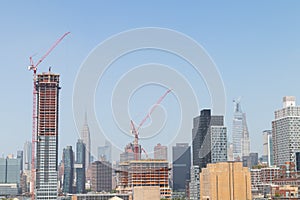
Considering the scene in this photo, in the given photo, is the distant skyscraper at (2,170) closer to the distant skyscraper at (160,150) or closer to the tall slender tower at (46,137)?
the tall slender tower at (46,137)

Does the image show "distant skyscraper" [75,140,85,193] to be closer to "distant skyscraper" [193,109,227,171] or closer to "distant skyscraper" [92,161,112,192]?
"distant skyscraper" [92,161,112,192]

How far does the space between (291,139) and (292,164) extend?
793 cm

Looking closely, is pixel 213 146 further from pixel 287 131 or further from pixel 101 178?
pixel 287 131

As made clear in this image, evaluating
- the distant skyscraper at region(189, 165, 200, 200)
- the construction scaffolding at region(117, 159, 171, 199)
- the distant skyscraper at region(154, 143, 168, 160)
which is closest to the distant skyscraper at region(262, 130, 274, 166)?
the distant skyscraper at region(189, 165, 200, 200)

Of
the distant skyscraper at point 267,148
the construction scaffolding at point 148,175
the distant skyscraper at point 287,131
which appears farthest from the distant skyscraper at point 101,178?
the distant skyscraper at point 267,148

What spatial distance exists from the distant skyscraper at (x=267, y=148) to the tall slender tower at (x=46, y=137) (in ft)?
72.7

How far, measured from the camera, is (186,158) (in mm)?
34938

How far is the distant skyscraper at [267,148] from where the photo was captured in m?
49.2

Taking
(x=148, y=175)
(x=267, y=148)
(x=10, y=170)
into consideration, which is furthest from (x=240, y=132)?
(x=148, y=175)

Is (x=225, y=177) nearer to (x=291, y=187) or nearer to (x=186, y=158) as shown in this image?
(x=291, y=187)

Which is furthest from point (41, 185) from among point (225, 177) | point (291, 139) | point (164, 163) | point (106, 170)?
point (291, 139)

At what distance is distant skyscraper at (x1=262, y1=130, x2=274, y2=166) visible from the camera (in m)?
49.2

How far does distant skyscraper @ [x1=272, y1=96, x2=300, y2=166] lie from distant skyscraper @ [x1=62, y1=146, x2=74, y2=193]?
17.3 m

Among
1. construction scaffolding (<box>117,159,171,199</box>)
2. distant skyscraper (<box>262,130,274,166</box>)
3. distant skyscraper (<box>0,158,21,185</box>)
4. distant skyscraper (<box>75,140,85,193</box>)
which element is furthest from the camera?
distant skyscraper (<box>0,158,21,185</box>)
